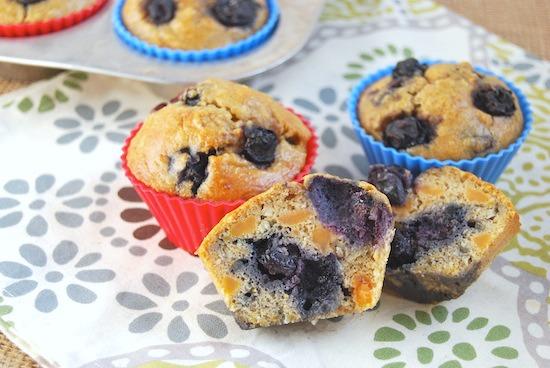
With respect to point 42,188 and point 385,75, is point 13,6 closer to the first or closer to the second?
point 42,188

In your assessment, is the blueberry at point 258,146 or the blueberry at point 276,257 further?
the blueberry at point 258,146

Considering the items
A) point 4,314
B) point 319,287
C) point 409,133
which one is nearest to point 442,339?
point 319,287

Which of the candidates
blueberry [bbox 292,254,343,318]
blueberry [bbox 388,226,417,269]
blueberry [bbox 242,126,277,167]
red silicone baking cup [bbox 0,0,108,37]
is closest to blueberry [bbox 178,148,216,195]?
blueberry [bbox 242,126,277,167]

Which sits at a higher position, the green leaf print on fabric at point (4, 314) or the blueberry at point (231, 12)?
the blueberry at point (231, 12)

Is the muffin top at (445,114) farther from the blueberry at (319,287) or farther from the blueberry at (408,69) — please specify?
the blueberry at (319,287)

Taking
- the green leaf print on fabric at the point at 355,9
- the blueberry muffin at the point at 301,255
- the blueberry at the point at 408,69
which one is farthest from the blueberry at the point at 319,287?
the green leaf print on fabric at the point at 355,9

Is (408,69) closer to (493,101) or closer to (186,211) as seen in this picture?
(493,101)
